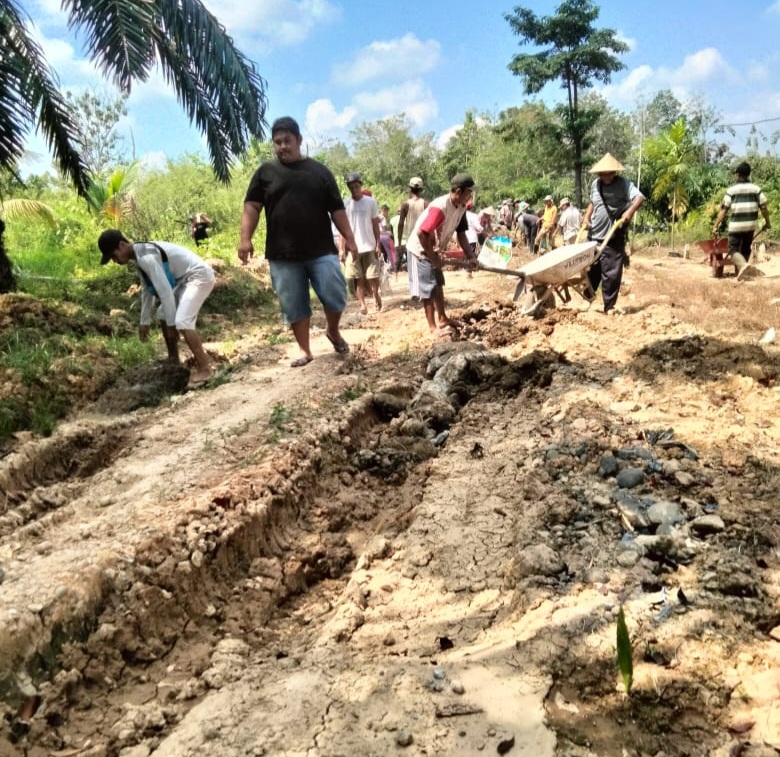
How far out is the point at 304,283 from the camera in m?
4.91

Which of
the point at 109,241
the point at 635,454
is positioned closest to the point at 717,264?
the point at 635,454

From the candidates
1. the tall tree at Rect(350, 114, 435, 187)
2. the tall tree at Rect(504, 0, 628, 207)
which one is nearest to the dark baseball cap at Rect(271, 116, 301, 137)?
the tall tree at Rect(504, 0, 628, 207)

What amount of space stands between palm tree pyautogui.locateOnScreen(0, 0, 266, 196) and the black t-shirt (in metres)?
2.19

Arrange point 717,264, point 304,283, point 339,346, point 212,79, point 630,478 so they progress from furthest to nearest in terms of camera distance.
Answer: point 717,264
point 212,79
point 339,346
point 304,283
point 630,478

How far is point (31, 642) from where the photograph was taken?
2086 mm

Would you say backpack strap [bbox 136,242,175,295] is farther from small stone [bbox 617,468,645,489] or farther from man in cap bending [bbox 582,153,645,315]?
man in cap bending [bbox 582,153,645,315]

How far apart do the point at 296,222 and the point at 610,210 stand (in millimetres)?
3044

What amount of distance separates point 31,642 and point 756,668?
7.27 ft

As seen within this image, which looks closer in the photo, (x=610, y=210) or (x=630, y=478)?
(x=630, y=478)

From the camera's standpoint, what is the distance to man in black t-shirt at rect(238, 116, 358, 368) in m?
4.62

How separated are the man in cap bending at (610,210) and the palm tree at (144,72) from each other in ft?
13.5

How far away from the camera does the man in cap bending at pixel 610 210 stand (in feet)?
19.4

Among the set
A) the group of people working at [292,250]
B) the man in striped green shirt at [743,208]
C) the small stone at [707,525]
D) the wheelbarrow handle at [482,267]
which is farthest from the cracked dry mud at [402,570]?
the man in striped green shirt at [743,208]

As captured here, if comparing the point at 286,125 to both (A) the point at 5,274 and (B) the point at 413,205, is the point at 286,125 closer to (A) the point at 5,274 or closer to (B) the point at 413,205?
(B) the point at 413,205
